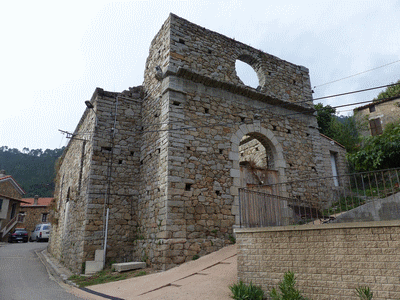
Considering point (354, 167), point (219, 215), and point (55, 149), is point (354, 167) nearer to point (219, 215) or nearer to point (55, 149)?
point (219, 215)

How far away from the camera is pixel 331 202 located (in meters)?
10.9

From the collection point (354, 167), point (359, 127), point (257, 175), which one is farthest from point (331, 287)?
point (359, 127)

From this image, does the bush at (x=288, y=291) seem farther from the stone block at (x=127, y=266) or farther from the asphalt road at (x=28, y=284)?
the stone block at (x=127, y=266)

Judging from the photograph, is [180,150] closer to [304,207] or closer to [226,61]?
[304,207]

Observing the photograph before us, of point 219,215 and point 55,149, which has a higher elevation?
point 55,149

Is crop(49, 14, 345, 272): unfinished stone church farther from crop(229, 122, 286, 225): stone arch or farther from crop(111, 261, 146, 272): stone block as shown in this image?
crop(111, 261, 146, 272): stone block

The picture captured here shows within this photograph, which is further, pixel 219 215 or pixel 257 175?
pixel 257 175

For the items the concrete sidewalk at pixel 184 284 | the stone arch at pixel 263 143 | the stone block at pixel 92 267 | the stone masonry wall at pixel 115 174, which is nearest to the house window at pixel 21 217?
the stone masonry wall at pixel 115 174

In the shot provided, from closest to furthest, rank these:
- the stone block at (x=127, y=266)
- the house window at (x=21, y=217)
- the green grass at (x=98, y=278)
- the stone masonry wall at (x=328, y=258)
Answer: the stone masonry wall at (x=328, y=258) → the green grass at (x=98, y=278) → the stone block at (x=127, y=266) → the house window at (x=21, y=217)

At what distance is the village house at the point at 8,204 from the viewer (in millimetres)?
27234

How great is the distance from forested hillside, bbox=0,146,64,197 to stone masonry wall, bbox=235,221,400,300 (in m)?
42.5

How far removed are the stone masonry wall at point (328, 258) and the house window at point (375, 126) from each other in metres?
16.6

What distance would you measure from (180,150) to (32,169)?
52.6 meters

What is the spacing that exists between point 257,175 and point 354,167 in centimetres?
648
